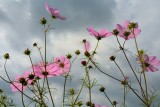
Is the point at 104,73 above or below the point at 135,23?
below

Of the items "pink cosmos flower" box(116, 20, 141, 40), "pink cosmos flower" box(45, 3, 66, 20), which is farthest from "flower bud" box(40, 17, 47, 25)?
"pink cosmos flower" box(116, 20, 141, 40)

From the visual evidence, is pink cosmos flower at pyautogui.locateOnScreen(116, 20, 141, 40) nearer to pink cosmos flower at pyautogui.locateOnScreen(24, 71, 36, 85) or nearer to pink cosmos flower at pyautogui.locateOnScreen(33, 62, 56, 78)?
pink cosmos flower at pyautogui.locateOnScreen(33, 62, 56, 78)

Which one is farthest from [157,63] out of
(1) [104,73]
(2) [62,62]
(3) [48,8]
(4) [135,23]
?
(3) [48,8]

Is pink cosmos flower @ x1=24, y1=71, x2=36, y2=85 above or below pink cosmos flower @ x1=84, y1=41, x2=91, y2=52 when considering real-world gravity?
below

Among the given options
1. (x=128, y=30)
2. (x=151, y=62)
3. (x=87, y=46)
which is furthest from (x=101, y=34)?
(x=151, y=62)

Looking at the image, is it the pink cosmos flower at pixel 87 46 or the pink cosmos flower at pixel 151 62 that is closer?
the pink cosmos flower at pixel 151 62

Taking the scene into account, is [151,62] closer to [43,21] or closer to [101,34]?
[101,34]

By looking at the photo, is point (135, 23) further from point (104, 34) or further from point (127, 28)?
point (104, 34)

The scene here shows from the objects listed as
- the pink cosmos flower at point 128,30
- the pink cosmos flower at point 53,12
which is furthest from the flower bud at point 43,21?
the pink cosmos flower at point 128,30

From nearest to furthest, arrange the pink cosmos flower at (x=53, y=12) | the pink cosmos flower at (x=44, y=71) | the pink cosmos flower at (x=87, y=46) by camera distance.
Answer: the pink cosmos flower at (x=44, y=71) < the pink cosmos flower at (x=53, y=12) < the pink cosmos flower at (x=87, y=46)

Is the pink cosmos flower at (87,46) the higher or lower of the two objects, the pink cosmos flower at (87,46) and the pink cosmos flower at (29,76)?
the higher

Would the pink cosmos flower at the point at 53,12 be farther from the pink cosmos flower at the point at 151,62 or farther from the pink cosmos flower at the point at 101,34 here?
the pink cosmos flower at the point at 151,62
